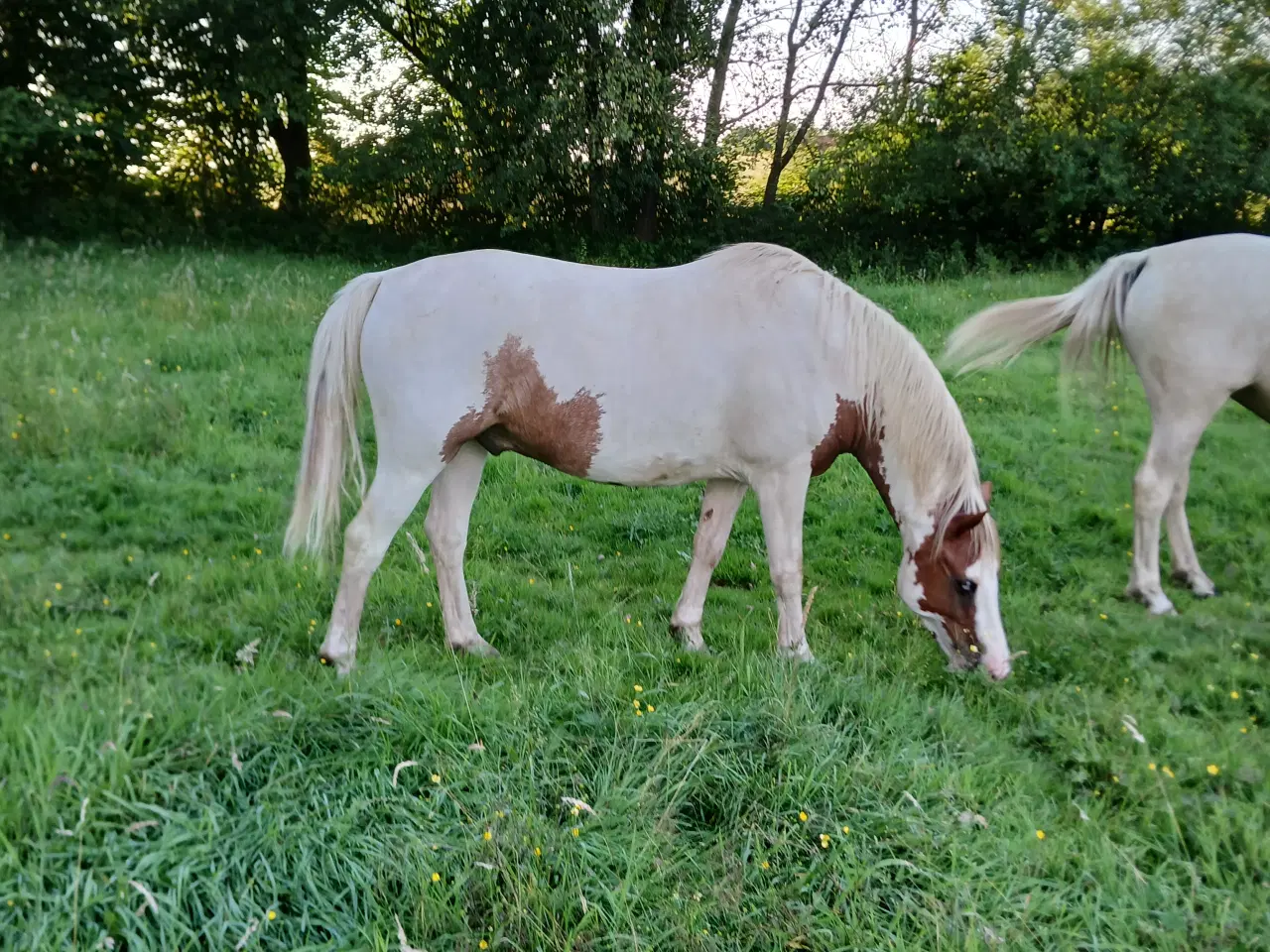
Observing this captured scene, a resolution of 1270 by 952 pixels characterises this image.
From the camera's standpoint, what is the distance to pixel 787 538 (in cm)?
361

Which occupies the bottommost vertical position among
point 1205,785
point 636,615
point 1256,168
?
point 636,615

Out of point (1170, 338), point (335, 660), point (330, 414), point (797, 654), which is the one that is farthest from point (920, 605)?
point (330, 414)

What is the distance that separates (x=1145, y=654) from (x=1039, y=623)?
462 millimetres

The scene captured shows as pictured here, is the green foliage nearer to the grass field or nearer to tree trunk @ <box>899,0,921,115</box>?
tree trunk @ <box>899,0,921,115</box>

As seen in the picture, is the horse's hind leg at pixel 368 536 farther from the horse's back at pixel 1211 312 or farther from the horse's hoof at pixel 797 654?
the horse's back at pixel 1211 312

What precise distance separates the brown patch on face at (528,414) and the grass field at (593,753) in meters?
0.91

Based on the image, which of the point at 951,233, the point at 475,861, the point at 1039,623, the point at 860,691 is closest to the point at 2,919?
the point at 475,861

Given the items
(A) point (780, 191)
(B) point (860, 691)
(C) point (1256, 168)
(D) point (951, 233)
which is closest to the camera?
(B) point (860, 691)

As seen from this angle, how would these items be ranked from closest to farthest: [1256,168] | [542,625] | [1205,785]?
[1205,785]
[542,625]
[1256,168]

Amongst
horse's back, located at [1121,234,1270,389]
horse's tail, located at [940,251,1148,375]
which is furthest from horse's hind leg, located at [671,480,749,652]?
horse's back, located at [1121,234,1270,389]

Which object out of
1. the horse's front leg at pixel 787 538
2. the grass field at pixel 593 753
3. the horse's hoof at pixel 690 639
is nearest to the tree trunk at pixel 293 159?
the grass field at pixel 593 753

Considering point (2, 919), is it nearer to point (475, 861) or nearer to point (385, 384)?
point (475, 861)

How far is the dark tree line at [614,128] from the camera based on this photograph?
12.9 metres

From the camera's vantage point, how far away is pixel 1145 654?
3738 millimetres
